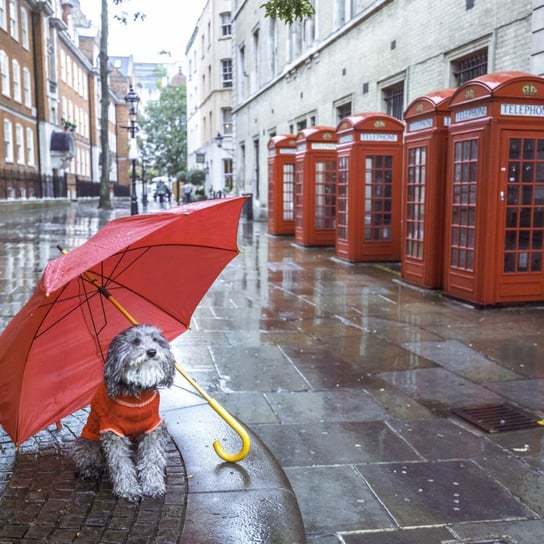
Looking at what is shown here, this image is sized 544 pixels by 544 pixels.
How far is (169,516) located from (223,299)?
20.5 feet

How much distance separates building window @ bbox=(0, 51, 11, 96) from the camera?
3191cm

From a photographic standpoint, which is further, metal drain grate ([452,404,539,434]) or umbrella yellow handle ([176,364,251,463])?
metal drain grate ([452,404,539,434])

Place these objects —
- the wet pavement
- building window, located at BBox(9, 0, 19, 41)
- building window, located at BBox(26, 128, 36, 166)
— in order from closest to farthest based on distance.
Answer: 1. the wet pavement
2. building window, located at BBox(9, 0, 19, 41)
3. building window, located at BBox(26, 128, 36, 166)

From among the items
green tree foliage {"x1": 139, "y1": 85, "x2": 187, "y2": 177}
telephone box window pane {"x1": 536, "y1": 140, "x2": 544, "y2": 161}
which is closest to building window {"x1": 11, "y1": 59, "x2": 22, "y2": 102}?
telephone box window pane {"x1": 536, "y1": 140, "x2": 544, "y2": 161}

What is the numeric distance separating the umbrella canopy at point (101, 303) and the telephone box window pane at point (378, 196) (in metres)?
9.37

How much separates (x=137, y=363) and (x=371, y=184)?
10.5 metres

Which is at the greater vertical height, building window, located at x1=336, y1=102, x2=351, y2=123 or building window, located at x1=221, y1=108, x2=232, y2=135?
building window, located at x1=221, y1=108, x2=232, y2=135

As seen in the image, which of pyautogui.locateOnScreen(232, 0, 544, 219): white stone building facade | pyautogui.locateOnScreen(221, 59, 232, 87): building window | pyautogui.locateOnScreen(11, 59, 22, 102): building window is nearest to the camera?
pyautogui.locateOnScreen(232, 0, 544, 219): white stone building facade

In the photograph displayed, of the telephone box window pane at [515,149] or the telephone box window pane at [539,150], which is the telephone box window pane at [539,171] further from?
the telephone box window pane at [515,149]

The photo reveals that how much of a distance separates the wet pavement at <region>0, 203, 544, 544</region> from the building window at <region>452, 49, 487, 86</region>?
18.0ft

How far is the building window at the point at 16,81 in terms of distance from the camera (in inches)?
1346

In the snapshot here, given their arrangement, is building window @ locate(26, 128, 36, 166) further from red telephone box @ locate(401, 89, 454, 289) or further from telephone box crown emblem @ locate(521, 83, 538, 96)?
telephone box crown emblem @ locate(521, 83, 538, 96)

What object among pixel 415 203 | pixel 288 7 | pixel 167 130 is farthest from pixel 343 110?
pixel 167 130

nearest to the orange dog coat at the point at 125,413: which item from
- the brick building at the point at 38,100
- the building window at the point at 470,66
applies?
the building window at the point at 470,66
